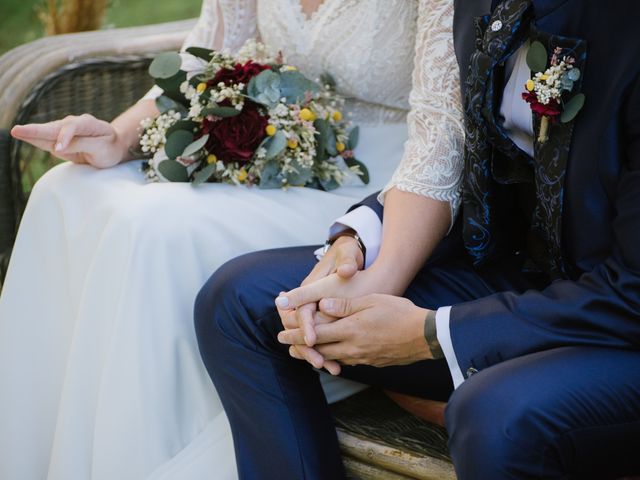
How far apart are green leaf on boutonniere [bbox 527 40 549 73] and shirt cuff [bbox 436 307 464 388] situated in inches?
15.1

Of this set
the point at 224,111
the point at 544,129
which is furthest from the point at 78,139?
the point at 544,129

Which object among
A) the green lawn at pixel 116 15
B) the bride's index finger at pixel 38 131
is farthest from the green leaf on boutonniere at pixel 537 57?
the green lawn at pixel 116 15

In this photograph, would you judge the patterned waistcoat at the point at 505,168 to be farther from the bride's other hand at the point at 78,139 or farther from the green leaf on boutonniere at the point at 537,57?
the bride's other hand at the point at 78,139

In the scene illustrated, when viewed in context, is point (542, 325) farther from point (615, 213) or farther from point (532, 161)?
point (532, 161)

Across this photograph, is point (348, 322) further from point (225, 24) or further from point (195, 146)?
point (225, 24)

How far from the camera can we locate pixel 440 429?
1.74m

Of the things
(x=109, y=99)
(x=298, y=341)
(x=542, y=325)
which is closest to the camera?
(x=542, y=325)

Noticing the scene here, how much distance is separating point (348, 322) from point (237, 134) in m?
0.59

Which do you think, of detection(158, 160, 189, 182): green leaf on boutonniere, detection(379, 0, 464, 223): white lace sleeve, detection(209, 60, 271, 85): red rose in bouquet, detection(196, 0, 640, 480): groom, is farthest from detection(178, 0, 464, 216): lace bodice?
detection(158, 160, 189, 182): green leaf on boutonniere

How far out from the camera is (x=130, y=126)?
7.03ft

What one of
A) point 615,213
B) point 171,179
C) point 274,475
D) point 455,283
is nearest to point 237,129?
point 171,179

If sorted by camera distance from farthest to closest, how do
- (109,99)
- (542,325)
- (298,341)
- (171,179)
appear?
(109,99) → (171,179) → (298,341) → (542,325)

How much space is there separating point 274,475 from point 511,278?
1.76ft

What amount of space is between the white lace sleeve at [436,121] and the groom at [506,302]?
9cm
